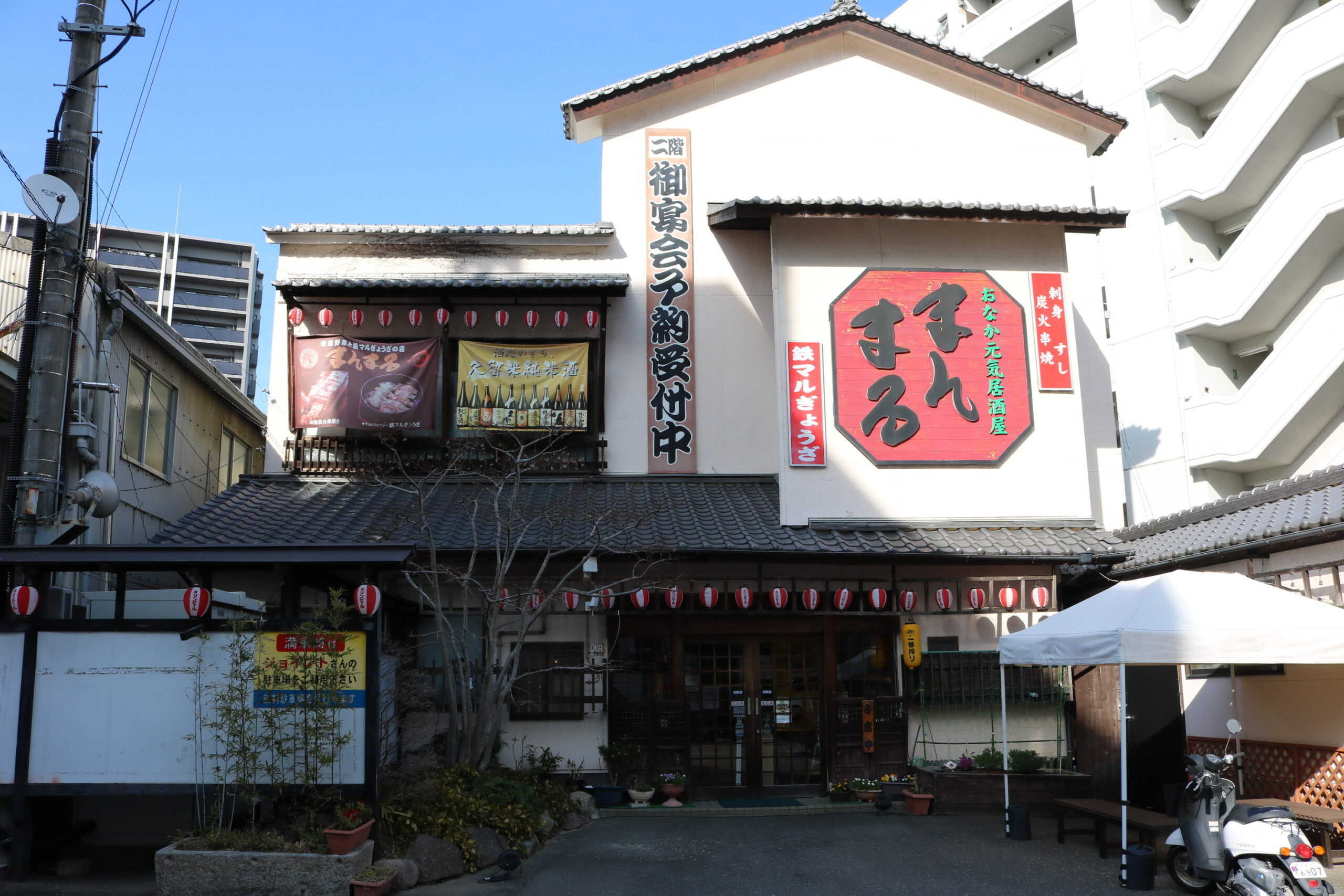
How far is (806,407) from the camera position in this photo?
15281 mm

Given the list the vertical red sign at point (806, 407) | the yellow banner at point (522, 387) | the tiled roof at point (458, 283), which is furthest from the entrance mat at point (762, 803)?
the tiled roof at point (458, 283)

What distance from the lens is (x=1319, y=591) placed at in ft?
36.0

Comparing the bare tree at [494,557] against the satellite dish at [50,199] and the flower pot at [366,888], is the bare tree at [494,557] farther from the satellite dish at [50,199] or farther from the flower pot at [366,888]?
the satellite dish at [50,199]

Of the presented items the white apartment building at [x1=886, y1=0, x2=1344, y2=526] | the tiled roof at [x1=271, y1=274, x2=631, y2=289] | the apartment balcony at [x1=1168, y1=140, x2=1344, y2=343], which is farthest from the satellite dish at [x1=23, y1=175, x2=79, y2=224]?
the apartment balcony at [x1=1168, y1=140, x2=1344, y2=343]

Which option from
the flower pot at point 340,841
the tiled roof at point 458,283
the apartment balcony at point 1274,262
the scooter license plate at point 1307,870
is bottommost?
the scooter license plate at point 1307,870

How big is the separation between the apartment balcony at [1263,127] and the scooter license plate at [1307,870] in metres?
18.9

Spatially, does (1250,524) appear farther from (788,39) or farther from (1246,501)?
(788,39)

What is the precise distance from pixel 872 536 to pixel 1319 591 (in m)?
5.43

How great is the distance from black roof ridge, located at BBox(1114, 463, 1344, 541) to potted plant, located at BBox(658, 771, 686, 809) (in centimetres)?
739

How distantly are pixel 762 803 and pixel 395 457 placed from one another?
24.1 feet

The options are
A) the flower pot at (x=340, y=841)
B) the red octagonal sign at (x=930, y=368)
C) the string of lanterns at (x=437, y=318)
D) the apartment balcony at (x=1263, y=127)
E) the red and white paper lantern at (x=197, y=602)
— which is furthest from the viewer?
the apartment balcony at (x=1263, y=127)

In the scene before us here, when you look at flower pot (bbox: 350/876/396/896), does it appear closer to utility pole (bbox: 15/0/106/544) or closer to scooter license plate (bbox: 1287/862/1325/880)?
utility pole (bbox: 15/0/106/544)

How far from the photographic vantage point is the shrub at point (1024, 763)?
13352 mm

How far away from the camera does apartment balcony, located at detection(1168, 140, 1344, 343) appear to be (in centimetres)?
2127
